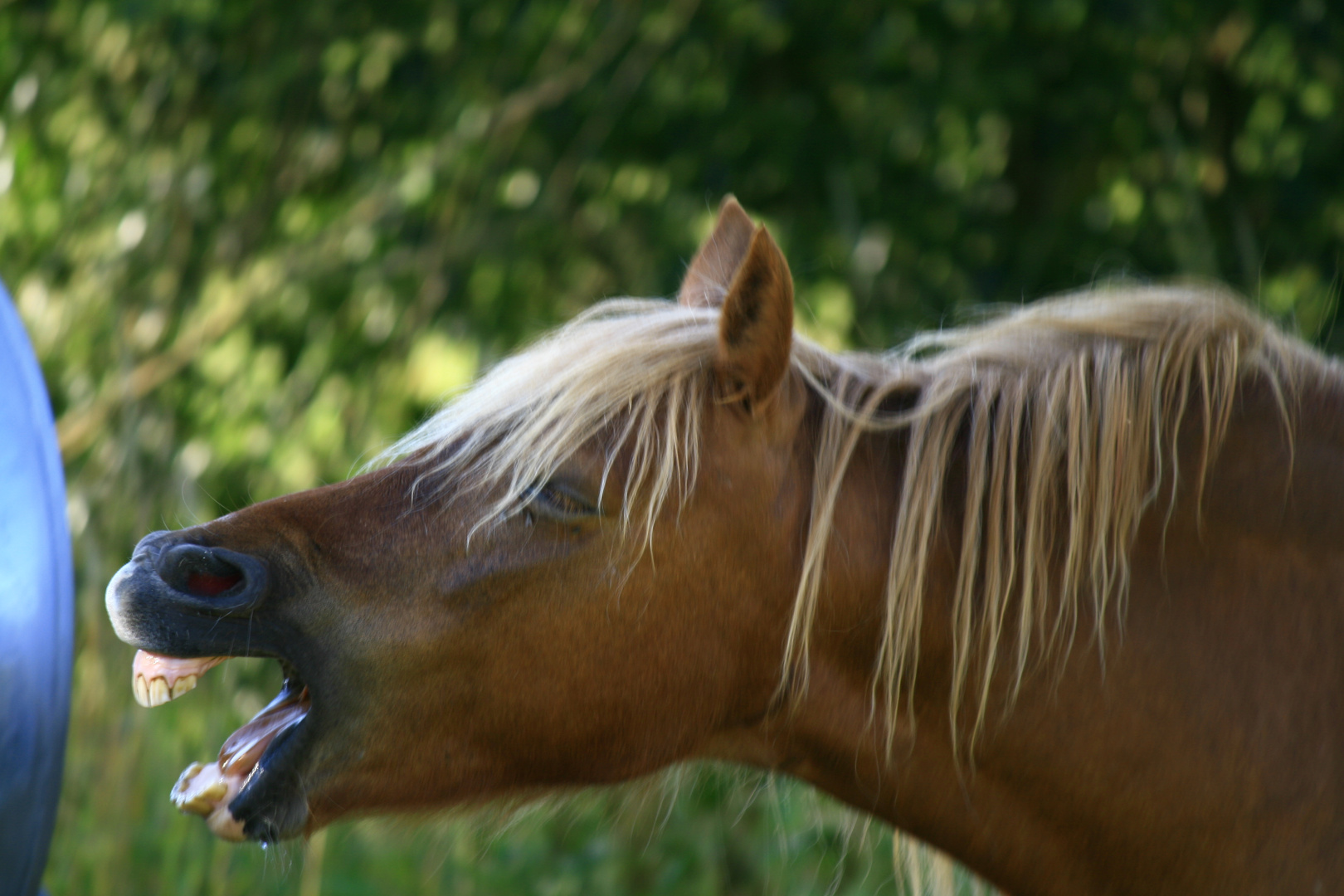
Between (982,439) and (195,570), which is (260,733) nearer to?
(195,570)

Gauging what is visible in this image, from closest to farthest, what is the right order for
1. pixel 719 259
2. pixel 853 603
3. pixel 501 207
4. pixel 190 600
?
pixel 190 600, pixel 853 603, pixel 719 259, pixel 501 207

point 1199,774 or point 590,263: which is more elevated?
point 1199,774

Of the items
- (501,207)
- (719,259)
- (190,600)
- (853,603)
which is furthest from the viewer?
(501,207)

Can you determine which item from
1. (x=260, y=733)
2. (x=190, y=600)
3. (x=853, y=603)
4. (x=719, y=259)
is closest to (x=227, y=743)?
(x=260, y=733)

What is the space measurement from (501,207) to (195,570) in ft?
9.50

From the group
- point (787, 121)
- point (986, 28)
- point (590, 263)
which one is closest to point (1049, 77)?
point (986, 28)

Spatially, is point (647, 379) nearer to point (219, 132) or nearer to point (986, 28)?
point (986, 28)

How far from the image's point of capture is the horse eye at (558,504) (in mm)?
1267

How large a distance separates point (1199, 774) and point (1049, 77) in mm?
2625

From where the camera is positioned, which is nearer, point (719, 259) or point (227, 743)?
point (227, 743)

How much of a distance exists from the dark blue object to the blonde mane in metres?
0.47

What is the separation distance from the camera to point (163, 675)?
125cm

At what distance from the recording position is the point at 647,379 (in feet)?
4.31

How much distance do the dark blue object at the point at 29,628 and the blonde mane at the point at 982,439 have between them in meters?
0.47
